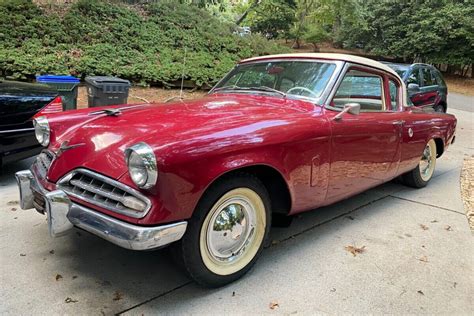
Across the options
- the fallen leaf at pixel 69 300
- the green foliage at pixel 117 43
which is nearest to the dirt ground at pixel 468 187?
the fallen leaf at pixel 69 300

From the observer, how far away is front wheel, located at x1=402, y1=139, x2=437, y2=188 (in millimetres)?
5171

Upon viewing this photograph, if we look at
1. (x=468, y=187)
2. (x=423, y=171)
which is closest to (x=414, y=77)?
(x=468, y=187)

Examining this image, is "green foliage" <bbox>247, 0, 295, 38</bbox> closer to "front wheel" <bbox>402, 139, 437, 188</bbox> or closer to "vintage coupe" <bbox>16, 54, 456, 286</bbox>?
"front wheel" <bbox>402, 139, 437, 188</bbox>

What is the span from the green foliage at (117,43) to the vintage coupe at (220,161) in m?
7.05

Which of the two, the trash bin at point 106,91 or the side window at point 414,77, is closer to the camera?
the trash bin at point 106,91

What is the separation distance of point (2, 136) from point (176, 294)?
2.92m

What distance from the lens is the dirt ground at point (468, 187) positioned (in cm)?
454

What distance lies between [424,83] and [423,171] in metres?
5.45

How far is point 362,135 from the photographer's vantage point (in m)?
3.58

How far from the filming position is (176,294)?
2619 millimetres

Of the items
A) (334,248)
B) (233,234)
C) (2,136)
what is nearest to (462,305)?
(334,248)

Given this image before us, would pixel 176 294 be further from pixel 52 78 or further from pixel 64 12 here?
pixel 64 12

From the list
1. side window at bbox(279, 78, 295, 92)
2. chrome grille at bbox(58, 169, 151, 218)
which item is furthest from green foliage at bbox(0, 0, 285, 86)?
chrome grille at bbox(58, 169, 151, 218)

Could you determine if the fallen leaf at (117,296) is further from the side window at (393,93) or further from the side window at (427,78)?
the side window at (427,78)
